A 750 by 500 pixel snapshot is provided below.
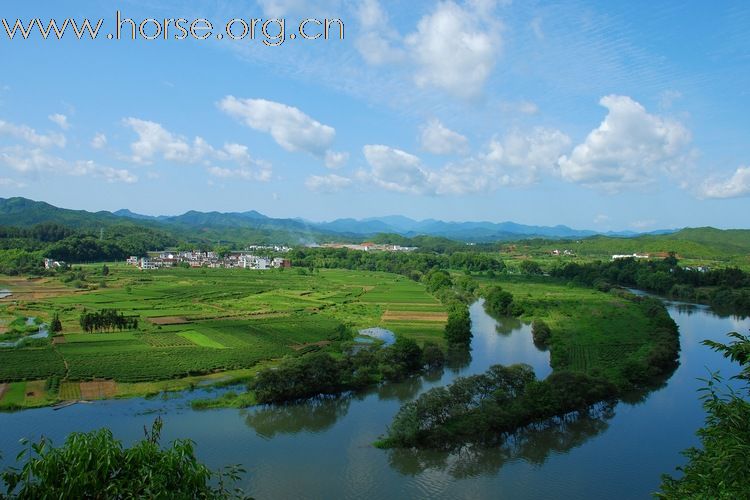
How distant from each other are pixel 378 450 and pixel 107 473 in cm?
919

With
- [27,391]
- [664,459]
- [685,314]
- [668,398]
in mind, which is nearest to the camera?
[664,459]

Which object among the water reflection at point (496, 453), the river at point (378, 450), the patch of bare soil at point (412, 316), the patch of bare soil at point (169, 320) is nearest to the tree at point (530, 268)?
the patch of bare soil at point (412, 316)

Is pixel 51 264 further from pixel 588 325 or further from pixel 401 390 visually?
pixel 588 325

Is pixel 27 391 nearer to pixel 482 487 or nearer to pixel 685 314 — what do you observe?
pixel 482 487

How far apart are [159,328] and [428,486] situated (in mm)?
19878

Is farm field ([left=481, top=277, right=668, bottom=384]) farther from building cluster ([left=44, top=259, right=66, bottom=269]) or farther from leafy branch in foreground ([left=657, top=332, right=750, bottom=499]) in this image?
building cluster ([left=44, top=259, right=66, bottom=269])

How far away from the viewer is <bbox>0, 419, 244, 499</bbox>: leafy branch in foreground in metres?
5.14

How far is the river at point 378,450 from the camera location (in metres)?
12.0

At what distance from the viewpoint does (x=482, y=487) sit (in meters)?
11.9

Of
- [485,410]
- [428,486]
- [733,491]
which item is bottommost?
[428,486]

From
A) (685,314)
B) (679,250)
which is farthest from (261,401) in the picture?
(679,250)

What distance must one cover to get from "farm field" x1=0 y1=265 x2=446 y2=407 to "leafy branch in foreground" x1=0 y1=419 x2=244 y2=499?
12.9 meters

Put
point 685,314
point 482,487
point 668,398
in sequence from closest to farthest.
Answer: point 482,487 → point 668,398 → point 685,314

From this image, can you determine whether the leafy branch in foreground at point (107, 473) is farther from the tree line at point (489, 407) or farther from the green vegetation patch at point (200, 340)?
the green vegetation patch at point (200, 340)
